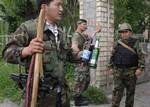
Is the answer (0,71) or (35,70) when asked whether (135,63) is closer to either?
(35,70)

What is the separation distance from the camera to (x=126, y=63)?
21.8ft

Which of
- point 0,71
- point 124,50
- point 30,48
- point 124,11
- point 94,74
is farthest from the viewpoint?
point 124,11

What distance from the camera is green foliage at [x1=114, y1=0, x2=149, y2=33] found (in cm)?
1289

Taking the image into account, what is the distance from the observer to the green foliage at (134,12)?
1289cm

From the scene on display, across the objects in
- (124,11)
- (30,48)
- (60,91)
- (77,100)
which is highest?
(124,11)

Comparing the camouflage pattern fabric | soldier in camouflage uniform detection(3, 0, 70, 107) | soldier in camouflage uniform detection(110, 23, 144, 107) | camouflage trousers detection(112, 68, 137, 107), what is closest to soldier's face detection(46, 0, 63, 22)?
soldier in camouflage uniform detection(3, 0, 70, 107)

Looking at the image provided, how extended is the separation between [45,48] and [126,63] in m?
3.35

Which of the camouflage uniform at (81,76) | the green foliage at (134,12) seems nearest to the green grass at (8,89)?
the camouflage uniform at (81,76)

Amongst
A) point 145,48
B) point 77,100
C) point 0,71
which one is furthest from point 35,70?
point 145,48

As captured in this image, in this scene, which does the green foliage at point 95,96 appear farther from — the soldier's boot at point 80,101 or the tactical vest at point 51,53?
the tactical vest at point 51,53

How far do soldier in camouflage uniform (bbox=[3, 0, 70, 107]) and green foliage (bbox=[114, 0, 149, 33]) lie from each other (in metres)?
9.25

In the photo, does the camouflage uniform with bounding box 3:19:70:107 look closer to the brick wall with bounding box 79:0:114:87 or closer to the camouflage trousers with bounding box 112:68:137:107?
the camouflage trousers with bounding box 112:68:137:107

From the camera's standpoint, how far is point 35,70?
305cm

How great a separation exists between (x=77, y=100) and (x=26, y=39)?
430 cm
